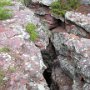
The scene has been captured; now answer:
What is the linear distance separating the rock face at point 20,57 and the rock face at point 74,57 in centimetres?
82

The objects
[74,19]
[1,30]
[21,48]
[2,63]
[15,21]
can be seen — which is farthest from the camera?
[74,19]

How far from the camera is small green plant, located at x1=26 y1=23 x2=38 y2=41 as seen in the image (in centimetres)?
1180

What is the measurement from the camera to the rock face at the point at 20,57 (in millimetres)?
9398

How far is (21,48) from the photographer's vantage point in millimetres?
10734

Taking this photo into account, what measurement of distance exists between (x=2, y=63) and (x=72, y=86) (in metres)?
3.22

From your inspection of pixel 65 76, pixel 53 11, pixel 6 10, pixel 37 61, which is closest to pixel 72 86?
pixel 65 76

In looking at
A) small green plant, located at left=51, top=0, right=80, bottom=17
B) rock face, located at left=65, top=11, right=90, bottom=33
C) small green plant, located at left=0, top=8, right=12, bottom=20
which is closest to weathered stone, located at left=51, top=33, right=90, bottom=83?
rock face, located at left=65, top=11, right=90, bottom=33

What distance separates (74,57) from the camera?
37.0 ft

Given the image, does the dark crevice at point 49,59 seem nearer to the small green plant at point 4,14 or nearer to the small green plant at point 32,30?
the small green plant at point 32,30

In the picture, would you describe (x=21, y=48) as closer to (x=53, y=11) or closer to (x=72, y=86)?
(x=72, y=86)

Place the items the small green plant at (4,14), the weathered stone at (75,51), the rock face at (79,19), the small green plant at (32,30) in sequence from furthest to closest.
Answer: the rock face at (79,19) → the small green plant at (4,14) → the small green plant at (32,30) → the weathered stone at (75,51)

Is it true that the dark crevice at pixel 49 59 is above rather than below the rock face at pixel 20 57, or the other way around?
below

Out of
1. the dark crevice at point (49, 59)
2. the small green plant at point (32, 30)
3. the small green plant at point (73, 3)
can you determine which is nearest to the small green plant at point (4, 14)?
the small green plant at point (32, 30)

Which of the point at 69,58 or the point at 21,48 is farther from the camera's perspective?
the point at 69,58
